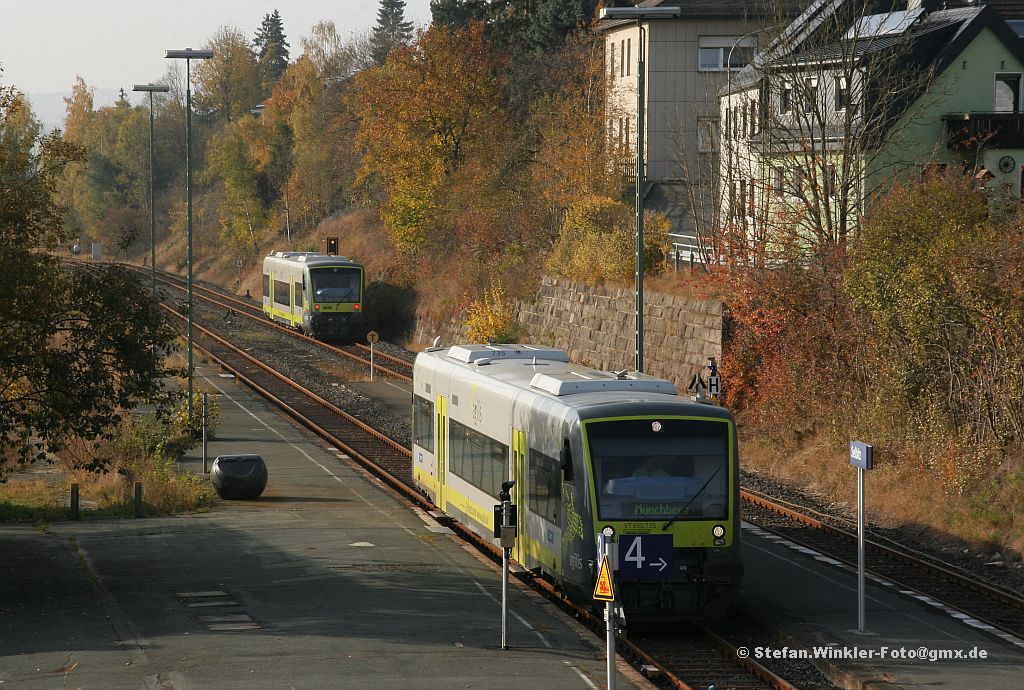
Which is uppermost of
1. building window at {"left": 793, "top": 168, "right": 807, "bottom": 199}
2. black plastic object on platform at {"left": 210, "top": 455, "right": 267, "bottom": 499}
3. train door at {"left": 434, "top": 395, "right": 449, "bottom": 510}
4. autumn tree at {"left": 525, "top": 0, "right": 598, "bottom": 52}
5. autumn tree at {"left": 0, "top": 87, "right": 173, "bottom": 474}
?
autumn tree at {"left": 525, "top": 0, "right": 598, "bottom": 52}

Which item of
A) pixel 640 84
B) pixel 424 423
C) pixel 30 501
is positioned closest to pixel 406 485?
pixel 424 423

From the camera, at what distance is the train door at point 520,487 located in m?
16.5

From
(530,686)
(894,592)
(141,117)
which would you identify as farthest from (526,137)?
(141,117)

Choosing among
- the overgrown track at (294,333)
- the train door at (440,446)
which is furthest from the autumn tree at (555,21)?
the train door at (440,446)

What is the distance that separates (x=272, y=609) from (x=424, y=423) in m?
7.50

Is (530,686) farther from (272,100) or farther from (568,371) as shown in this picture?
(272,100)

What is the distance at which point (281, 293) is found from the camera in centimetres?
5884

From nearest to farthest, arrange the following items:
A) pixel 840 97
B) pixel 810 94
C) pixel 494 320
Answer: pixel 810 94
pixel 840 97
pixel 494 320

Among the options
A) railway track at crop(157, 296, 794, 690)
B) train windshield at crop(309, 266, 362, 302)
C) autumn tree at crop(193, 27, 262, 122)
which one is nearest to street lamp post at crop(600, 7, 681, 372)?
railway track at crop(157, 296, 794, 690)

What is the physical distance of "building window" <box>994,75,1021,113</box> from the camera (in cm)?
3653

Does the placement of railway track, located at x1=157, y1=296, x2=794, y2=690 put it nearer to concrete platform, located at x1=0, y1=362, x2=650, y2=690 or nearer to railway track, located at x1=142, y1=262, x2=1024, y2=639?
concrete platform, located at x1=0, y1=362, x2=650, y2=690

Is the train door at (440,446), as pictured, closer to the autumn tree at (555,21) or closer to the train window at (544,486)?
the train window at (544,486)

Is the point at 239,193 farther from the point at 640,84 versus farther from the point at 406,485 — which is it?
the point at 640,84

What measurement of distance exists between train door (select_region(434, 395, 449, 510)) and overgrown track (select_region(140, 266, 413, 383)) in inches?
799
